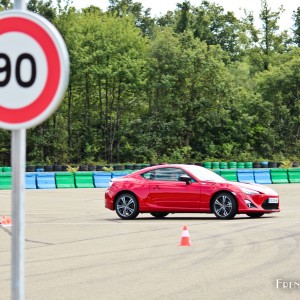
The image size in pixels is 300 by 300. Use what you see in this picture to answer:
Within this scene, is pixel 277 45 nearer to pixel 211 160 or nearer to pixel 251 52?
pixel 251 52

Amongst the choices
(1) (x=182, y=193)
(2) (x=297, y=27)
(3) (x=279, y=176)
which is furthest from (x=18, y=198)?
(2) (x=297, y=27)

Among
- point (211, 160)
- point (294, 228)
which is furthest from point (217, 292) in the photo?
point (211, 160)

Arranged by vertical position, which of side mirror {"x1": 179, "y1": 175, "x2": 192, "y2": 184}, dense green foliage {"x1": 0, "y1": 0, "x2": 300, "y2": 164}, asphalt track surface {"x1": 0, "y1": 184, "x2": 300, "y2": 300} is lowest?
asphalt track surface {"x1": 0, "y1": 184, "x2": 300, "y2": 300}

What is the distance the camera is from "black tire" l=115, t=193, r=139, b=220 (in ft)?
71.0

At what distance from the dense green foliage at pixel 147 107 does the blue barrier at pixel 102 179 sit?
28250 mm

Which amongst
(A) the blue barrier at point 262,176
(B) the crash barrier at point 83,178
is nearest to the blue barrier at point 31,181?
(B) the crash barrier at point 83,178

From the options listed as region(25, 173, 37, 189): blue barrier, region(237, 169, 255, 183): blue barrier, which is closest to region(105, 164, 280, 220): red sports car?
region(25, 173, 37, 189): blue barrier

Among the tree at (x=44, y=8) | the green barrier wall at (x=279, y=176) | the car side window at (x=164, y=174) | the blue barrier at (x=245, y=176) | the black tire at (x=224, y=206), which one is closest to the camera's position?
the black tire at (x=224, y=206)

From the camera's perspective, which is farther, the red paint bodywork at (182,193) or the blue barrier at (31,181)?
the blue barrier at (31,181)

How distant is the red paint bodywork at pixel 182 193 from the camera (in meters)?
20.8

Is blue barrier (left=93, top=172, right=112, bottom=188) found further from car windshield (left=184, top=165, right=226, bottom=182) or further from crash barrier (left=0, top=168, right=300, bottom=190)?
car windshield (left=184, top=165, right=226, bottom=182)

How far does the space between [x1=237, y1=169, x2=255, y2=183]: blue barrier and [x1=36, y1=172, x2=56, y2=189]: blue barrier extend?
927 cm

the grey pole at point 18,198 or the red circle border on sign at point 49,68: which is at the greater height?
the red circle border on sign at point 49,68

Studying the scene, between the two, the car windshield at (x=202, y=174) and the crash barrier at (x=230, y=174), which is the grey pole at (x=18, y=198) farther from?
the crash barrier at (x=230, y=174)
